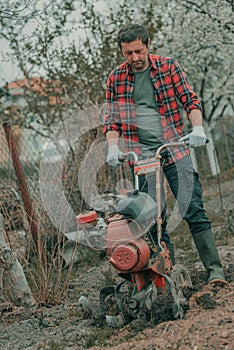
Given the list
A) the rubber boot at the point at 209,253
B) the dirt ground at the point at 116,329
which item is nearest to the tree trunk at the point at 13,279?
the dirt ground at the point at 116,329

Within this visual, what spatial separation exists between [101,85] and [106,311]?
5347 millimetres

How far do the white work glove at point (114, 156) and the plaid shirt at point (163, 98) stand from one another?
8.6 inches

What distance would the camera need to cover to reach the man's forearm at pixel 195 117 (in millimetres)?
4539

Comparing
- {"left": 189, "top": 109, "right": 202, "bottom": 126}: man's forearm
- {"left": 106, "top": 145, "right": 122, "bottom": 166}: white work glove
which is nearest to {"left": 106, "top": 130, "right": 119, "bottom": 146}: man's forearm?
{"left": 106, "top": 145, "right": 122, "bottom": 166}: white work glove

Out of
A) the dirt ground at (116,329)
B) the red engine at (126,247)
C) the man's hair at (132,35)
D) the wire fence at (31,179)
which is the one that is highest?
the man's hair at (132,35)

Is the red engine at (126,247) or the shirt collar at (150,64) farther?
the shirt collar at (150,64)

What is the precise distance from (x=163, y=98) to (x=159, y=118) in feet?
0.50

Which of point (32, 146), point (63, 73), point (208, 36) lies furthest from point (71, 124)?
point (208, 36)

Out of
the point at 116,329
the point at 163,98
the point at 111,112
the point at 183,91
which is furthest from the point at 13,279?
the point at 183,91

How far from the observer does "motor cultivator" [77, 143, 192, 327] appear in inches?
156

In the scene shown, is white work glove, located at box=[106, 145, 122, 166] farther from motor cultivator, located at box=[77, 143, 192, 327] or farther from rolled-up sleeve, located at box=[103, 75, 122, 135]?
motor cultivator, located at box=[77, 143, 192, 327]

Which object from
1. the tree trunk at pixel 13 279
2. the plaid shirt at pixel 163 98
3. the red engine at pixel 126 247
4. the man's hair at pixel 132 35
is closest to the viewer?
Result: the red engine at pixel 126 247

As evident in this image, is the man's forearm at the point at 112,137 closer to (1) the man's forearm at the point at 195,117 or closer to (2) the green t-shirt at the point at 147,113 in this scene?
(2) the green t-shirt at the point at 147,113

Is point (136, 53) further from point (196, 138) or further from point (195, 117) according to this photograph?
point (196, 138)
